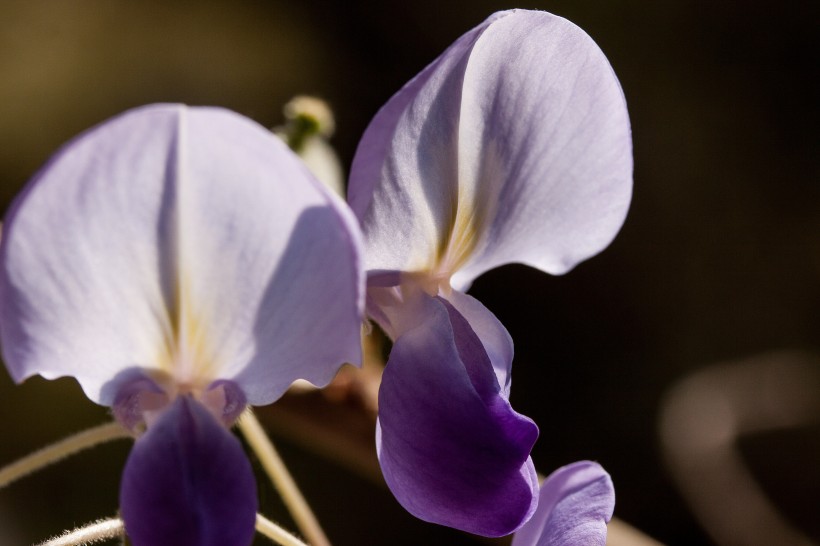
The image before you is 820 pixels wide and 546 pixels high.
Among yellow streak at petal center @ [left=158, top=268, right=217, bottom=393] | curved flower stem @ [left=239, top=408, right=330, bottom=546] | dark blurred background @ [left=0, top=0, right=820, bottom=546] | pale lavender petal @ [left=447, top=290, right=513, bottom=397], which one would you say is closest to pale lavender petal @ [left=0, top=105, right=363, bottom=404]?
yellow streak at petal center @ [left=158, top=268, right=217, bottom=393]

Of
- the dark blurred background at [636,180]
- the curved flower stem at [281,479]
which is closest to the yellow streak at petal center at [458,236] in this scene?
the curved flower stem at [281,479]

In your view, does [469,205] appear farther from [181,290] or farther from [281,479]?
[281,479]

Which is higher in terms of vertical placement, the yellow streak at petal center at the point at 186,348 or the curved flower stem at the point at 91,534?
the yellow streak at petal center at the point at 186,348

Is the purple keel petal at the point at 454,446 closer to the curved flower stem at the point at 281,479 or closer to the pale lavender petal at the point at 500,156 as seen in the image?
the pale lavender petal at the point at 500,156

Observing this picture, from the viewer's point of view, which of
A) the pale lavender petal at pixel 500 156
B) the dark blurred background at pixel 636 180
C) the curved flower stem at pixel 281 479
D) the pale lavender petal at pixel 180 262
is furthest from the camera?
the dark blurred background at pixel 636 180

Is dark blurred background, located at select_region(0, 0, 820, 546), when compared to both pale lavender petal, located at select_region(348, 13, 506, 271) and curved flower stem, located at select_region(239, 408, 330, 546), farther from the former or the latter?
pale lavender petal, located at select_region(348, 13, 506, 271)

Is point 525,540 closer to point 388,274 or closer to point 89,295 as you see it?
point 388,274

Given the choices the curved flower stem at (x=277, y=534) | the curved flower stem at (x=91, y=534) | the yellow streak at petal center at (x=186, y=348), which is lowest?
the curved flower stem at (x=277, y=534)

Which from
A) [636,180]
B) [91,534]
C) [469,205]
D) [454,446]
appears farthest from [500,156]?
[636,180]
